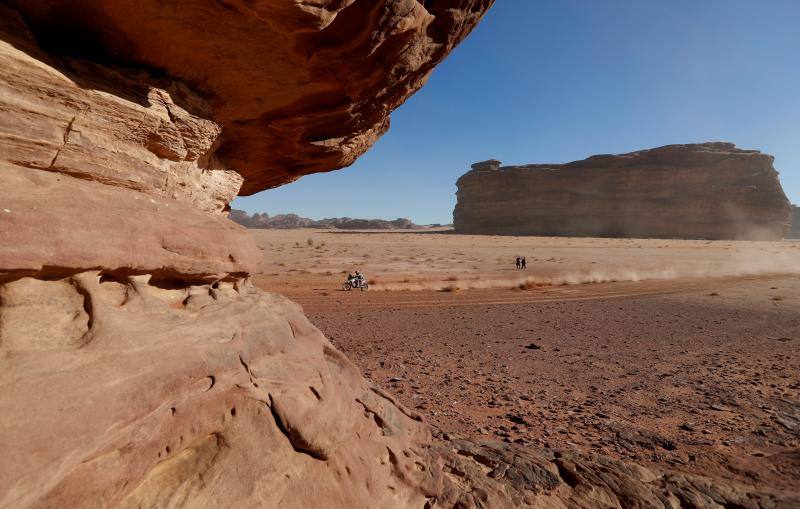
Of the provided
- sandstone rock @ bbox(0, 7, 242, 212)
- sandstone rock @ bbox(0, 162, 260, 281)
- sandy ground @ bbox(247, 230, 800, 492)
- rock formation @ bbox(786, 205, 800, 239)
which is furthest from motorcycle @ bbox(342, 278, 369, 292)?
rock formation @ bbox(786, 205, 800, 239)

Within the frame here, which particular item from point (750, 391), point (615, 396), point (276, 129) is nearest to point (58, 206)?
point (276, 129)

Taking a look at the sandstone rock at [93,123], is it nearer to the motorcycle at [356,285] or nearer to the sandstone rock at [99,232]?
the sandstone rock at [99,232]

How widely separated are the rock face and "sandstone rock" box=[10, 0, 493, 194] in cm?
6917

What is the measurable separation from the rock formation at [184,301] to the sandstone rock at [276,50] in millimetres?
20

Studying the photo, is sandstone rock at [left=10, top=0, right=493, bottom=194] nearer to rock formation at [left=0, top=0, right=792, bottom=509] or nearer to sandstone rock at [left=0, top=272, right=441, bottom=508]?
rock formation at [left=0, top=0, right=792, bottom=509]

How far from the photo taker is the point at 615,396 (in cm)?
642

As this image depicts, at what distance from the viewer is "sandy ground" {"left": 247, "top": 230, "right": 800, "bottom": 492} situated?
16.6 ft

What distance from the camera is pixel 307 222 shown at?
143m

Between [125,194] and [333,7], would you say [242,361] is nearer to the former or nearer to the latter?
[125,194]

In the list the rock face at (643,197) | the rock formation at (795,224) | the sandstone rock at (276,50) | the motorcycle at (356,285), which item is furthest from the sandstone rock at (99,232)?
the rock formation at (795,224)

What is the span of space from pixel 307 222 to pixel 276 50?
143153 mm

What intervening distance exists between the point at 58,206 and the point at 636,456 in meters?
5.85

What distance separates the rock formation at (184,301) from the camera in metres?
2.19

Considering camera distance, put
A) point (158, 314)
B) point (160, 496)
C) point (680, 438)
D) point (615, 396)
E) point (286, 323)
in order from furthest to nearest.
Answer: point (615, 396)
point (680, 438)
point (286, 323)
point (158, 314)
point (160, 496)
